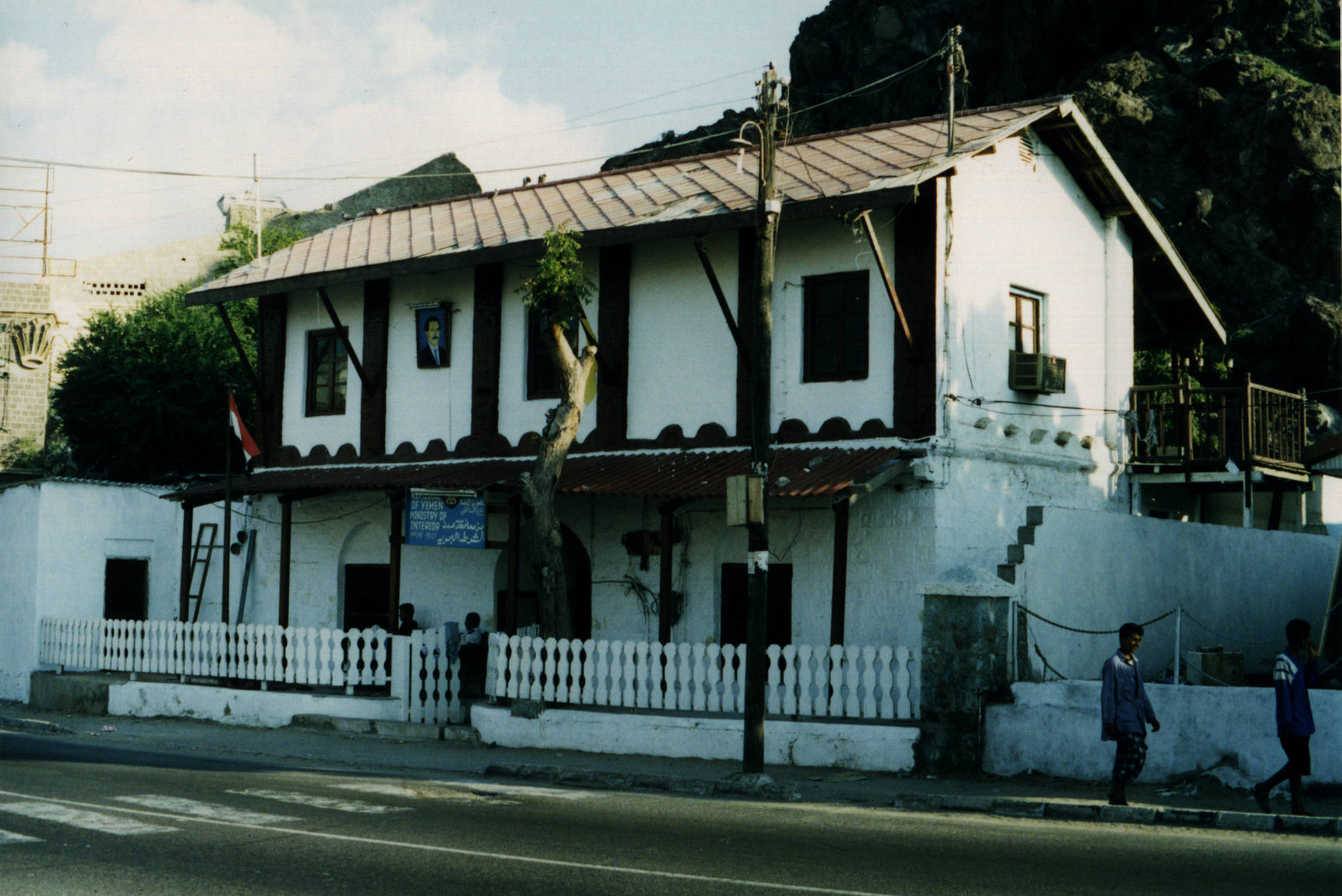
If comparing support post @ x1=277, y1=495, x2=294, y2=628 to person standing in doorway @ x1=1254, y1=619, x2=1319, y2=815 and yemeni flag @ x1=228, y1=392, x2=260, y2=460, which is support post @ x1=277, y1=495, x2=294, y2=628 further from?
person standing in doorway @ x1=1254, y1=619, x2=1319, y2=815

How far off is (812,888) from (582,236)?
1236cm

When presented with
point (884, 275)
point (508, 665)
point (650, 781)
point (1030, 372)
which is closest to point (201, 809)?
point (650, 781)

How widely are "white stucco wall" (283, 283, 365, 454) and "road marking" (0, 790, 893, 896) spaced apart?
12.0m

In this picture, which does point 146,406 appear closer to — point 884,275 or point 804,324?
point 804,324

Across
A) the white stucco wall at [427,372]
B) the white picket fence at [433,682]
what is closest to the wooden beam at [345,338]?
the white stucco wall at [427,372]

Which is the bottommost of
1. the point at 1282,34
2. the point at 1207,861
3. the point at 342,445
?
the point at 1207,861

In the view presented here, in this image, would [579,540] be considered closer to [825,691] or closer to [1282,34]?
[825,691]

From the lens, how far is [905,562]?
1695 centimetres

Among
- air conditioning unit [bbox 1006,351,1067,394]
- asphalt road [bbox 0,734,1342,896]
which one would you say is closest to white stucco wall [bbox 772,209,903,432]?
air conditioning unit [bbox 1006,351,1067,394]

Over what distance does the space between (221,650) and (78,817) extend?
10.2 metres

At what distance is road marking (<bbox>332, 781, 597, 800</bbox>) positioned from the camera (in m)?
12.6

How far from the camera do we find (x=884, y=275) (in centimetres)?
1622

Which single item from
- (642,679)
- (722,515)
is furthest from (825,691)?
(722,515)

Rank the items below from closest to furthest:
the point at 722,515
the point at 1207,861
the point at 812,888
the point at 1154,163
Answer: the point at 812,888, the point at 1207,861, the point at 722,515, the point at 1154,163
